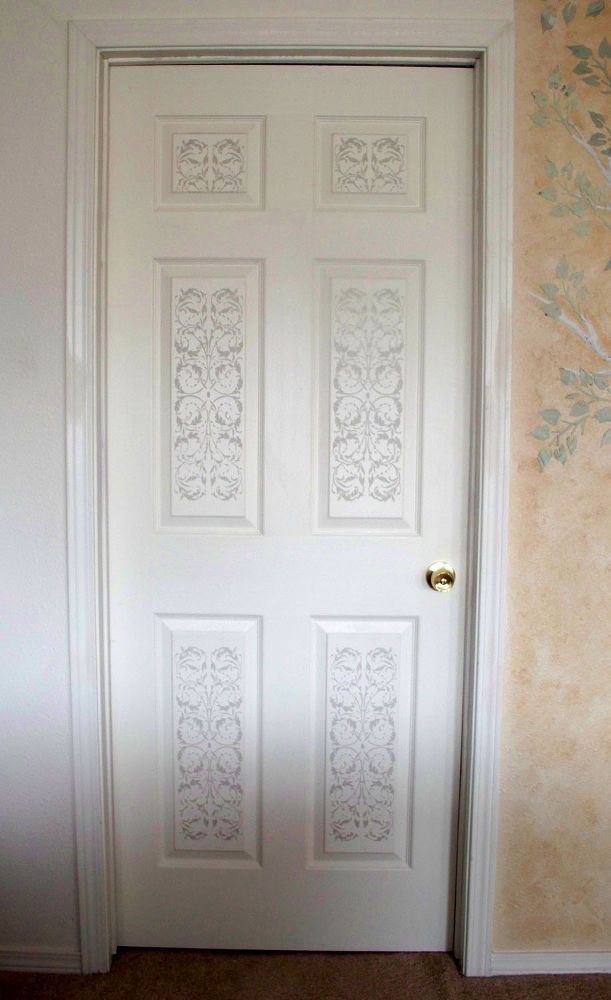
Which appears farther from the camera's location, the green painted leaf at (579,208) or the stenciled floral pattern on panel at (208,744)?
the stenciled floral pattern on panel at (208,744)

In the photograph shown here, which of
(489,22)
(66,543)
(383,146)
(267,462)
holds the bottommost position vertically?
(66,543)

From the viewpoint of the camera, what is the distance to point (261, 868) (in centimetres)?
149

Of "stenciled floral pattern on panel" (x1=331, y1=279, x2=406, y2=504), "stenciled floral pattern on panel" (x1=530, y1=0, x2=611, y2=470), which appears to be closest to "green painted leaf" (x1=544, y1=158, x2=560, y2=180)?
"stenciled floral pattern on panel" (x1=530, y1=0, x2=611, y2=470)

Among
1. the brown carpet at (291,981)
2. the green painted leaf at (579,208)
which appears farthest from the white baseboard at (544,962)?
the green painted leaf at (579,208)

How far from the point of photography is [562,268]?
52.7 inches

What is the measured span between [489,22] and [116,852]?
207 centimetres

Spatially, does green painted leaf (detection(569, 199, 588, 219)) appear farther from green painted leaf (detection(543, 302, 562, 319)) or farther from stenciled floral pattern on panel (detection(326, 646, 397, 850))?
stenciled floral pattern on panel (detection(326, 646, 397, 850))

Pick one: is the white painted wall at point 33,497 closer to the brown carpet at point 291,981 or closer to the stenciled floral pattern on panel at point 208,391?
the brown carpet at point 291,981

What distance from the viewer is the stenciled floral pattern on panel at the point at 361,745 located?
1.46m

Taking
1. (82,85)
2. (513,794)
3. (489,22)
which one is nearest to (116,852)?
(513,794)

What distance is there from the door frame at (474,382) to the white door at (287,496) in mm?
40

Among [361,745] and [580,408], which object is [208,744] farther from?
[580,408]

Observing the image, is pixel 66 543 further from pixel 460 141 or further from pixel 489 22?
pixel 489 22

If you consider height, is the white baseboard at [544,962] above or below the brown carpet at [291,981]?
above
